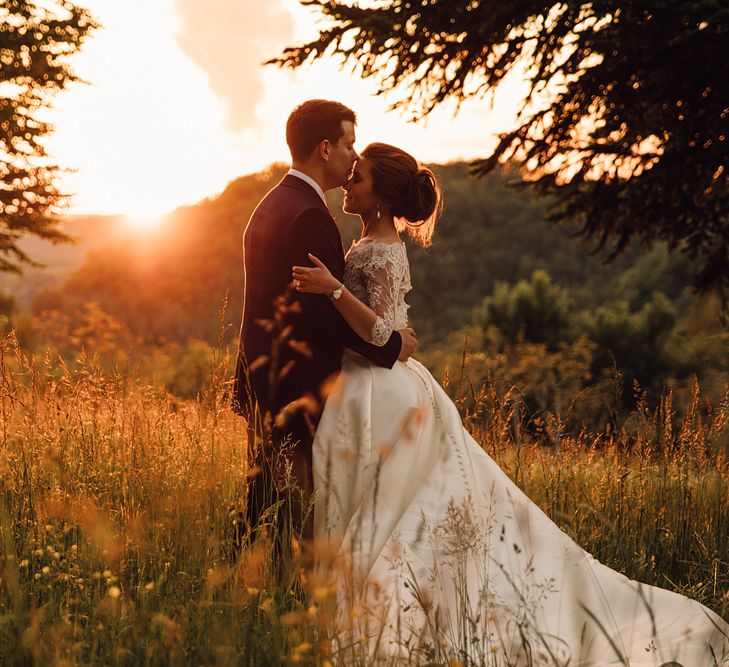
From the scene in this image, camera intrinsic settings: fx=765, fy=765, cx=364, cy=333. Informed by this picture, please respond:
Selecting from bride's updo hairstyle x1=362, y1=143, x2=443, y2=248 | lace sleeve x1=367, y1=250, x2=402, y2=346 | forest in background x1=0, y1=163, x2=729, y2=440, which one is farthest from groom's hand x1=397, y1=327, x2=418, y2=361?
forest in background x1=0, y1=163, x2=729, y2=440

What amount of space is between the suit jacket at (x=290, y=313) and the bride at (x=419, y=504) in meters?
0.09

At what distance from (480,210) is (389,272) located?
5089 cm

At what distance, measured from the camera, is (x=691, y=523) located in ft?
13.6

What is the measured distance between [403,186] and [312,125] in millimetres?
530

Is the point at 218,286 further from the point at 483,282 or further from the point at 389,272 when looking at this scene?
the point at 389,272

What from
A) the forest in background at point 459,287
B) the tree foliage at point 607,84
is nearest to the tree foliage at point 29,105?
the tree foliage at point 607,84

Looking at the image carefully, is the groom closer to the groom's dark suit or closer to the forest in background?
the groom's dark suit

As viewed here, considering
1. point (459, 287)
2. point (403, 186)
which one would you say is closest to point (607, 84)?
point (403, 186)

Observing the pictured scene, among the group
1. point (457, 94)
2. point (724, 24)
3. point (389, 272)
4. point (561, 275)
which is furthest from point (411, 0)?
point (561, 275)

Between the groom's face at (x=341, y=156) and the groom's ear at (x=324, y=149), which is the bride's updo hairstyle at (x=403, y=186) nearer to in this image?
the groom's face at (x=341, y=156)

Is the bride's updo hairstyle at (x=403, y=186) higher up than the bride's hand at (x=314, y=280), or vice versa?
the bride's updo hairstyle at (x=403, y=186)

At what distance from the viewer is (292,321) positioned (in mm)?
→ 3258

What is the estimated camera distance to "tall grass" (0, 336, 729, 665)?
2.30 m

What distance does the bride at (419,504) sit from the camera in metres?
3.00
